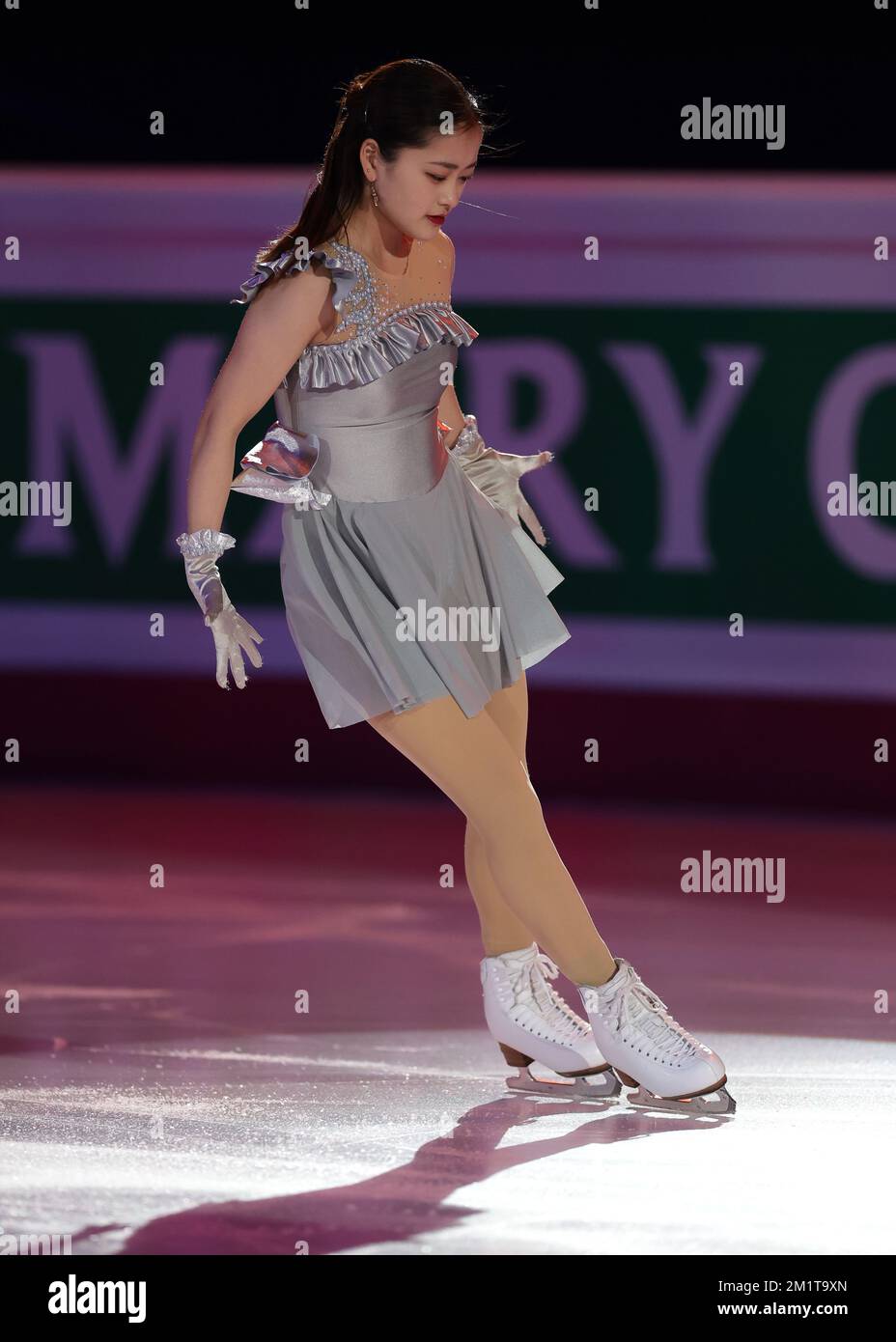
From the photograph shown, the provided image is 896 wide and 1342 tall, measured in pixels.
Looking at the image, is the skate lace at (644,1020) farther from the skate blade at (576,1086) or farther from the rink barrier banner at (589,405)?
the rink barrier banner at (589,405)

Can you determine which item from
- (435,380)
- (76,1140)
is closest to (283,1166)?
(76,1140)

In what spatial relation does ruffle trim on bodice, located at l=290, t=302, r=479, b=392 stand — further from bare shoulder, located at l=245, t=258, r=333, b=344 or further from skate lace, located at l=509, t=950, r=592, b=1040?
skate lace, located at l=509, t=950, r=592, b=1040

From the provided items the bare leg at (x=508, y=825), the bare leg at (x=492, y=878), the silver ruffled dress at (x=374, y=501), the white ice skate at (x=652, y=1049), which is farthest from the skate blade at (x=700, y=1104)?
the silver ruffled dress at (x=374, y=501)

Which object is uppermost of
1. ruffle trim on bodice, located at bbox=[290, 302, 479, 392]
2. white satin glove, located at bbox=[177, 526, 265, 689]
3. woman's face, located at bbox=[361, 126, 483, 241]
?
woman's face, located at bbox=[361, 126, 483, 241]

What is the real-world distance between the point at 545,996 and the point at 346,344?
3.99ft

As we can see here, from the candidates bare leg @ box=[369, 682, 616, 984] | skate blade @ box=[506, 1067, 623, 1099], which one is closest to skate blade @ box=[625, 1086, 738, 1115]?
skate blade @ box=[506, 1067, 623, 1099]

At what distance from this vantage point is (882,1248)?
2467 millimetres

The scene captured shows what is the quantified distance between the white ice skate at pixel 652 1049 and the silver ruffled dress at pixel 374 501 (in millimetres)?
529

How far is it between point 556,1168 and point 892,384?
4504 millimetres

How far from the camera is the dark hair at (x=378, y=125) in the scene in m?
3.02

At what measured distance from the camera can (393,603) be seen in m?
3.13

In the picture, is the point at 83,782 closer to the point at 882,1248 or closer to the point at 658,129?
the point at 658,129

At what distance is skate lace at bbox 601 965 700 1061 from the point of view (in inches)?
122

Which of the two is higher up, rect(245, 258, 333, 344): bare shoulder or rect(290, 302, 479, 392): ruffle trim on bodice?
rect(245, 258, 333, 344): bare shoulder
